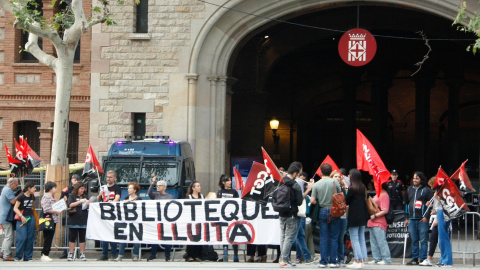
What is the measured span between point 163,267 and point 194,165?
8.38 m

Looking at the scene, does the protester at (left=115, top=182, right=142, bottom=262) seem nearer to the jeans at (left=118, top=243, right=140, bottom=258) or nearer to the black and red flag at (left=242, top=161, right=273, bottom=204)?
the jeans at (left=118, top=243, right=140, bottom=258)

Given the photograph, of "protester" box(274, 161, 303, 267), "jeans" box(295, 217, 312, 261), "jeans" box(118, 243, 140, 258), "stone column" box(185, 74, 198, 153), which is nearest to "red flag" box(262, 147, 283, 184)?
"protester" box(274, 161, 303, 267)

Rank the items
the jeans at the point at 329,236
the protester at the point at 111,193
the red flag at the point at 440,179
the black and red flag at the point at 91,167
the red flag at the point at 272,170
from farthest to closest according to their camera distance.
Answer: the black and red flag at the point at 91,167 < the protester at the point at 111,193 < the red flag at the point at 440,179 < the red flag at the point at 272,170 < the jeans at the point at 329,236

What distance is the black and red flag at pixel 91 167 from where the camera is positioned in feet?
67.3

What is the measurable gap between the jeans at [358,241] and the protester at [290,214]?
3.28 ft

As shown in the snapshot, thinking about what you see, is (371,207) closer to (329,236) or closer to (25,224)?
(329,236)

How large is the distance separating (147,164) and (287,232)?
19.6 ft

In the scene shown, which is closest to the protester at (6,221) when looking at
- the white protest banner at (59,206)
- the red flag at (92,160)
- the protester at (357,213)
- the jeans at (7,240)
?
the jeans at (7,240)

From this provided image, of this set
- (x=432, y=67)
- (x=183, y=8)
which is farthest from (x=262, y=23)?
(x=432, y=67)

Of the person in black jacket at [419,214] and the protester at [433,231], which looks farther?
the person in black jacket at [419,214]

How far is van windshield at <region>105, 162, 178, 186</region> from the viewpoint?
20.9 m

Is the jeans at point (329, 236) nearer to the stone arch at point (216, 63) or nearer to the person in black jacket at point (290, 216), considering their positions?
the person in black jacket at point (290, 216)

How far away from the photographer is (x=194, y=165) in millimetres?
24656

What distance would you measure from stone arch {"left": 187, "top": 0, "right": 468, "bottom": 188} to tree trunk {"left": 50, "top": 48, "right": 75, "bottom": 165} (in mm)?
4986
